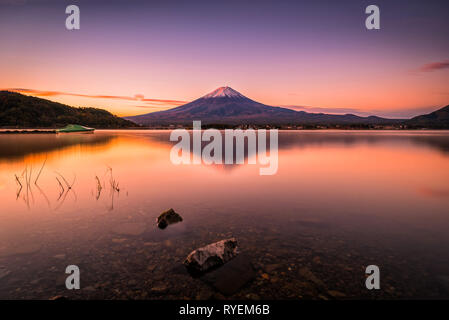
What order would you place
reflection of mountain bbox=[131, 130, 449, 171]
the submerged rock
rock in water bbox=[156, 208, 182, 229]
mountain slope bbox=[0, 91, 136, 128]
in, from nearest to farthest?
1. the submerged rock
2. rock in water bbox=[156, 208, 182, 229]
3. reflection of mountain bbox=[131, 130, 449, 171]
4. mountain slope bbox=[0, 91, 136, 128]

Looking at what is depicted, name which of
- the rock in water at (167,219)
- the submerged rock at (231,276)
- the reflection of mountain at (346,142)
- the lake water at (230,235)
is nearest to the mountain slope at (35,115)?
the reflection of mountain at (346,142)

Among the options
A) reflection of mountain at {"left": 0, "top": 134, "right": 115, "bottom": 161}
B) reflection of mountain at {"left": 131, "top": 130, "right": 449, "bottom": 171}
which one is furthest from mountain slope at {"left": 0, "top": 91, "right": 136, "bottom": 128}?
reflection of mountain at {"left": 131, "top": 130, "right": 449, "bottom": 171}

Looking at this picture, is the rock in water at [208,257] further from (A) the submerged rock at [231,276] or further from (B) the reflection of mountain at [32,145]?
(B) the reflection of mountain at [32,145]

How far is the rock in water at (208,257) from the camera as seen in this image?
A: 4957mm

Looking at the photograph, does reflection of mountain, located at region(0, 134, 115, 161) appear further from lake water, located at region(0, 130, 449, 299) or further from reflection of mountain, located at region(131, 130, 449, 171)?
lake water, located at region(0, 130, 449, 299)

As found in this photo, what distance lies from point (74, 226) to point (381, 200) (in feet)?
38.4

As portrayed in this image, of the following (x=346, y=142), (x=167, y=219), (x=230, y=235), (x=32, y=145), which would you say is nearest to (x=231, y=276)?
(x=230, y=235)

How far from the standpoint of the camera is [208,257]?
507 centimetres

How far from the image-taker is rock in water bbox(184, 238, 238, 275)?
4957mm

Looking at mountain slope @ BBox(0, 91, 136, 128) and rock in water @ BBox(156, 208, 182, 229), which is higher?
mountain slope @ BBox(0, 91, 136, 128)

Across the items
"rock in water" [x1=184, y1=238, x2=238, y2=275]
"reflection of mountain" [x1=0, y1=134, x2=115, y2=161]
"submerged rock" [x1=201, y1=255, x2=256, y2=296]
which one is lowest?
"submerged rock" [x1=201, y1=255, x2=256, y2=296]

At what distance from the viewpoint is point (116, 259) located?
18.0 feet
